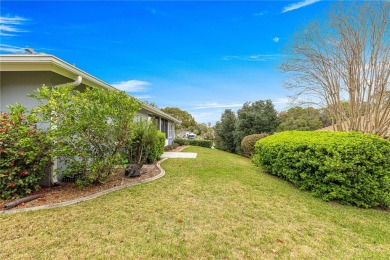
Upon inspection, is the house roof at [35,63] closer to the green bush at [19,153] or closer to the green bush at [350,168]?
the green bush at [19,153]

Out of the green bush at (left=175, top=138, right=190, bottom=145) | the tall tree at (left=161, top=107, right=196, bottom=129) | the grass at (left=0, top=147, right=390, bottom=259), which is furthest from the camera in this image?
the tall tree at (left=161, top=107, right=196, bottom=129)

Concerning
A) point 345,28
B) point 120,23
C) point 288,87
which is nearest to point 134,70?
point 120,23

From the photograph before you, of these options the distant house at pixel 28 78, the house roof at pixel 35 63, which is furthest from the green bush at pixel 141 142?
the house roof at pixel 35 63

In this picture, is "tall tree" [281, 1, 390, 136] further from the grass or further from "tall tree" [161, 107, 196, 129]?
"tall tree" [161, 107, 196, 129]

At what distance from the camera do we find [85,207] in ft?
12.9

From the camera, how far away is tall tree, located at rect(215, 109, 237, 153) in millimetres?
22734

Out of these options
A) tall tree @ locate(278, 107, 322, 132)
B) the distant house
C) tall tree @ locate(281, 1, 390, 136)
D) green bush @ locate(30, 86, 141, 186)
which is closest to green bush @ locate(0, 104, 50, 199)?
green bush @ locate(30, 86, 141, 186)

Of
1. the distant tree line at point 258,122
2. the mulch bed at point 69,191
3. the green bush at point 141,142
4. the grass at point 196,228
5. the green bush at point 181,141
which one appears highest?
the distant tree line at point 258,122

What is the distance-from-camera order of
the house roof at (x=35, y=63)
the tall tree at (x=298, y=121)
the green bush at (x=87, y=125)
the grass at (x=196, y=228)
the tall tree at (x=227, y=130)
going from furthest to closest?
the tall tree at (x=227, y=130)
the tall tree at (x=298, y=121)
the house roof at (x=35, y=63)
the green bush at (x=87, y=125)
the grass at (x=196, y=228)

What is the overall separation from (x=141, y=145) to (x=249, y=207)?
464 cm

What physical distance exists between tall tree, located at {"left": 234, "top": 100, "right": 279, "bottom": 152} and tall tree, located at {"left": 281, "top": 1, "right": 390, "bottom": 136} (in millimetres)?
9229

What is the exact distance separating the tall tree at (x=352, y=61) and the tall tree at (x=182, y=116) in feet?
109

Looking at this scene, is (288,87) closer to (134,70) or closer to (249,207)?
(249,207)

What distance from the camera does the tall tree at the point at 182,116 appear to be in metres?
43.3
